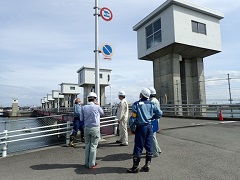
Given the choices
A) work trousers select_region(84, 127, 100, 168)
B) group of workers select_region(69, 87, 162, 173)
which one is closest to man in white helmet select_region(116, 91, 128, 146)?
group of workers select_region(69, 87, 162, 173)

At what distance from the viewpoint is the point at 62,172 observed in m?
4.38

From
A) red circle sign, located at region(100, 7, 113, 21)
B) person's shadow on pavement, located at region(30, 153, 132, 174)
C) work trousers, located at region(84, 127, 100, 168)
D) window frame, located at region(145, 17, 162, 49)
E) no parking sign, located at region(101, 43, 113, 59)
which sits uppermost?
window frame, located at region(145, 17, 162, 49)

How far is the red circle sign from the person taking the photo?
8.05 meters

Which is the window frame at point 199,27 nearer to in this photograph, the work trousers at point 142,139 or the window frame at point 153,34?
the window frame at point 153,34

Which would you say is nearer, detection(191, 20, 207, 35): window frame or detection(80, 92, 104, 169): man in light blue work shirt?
detection(80, 92, 104, 169): man in light blue work shirt

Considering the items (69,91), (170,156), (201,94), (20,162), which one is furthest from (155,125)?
(69,91)

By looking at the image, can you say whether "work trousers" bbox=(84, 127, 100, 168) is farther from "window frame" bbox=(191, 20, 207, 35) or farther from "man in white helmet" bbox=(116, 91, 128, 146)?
"window frame" bbox=(191, 20, 207, 35)

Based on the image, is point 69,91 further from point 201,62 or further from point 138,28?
point 201,62

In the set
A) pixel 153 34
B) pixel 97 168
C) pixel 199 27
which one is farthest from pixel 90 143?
pixel 199 27

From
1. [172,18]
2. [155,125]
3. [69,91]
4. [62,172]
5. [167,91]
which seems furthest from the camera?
[69,91]

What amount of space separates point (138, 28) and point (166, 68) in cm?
622

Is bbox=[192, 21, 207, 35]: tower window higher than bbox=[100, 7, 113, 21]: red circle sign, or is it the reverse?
bbox=[192, 21, 207, 35]: tower window

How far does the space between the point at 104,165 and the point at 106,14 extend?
20.9 ft

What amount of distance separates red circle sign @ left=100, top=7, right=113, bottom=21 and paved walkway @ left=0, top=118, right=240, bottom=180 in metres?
5.50
